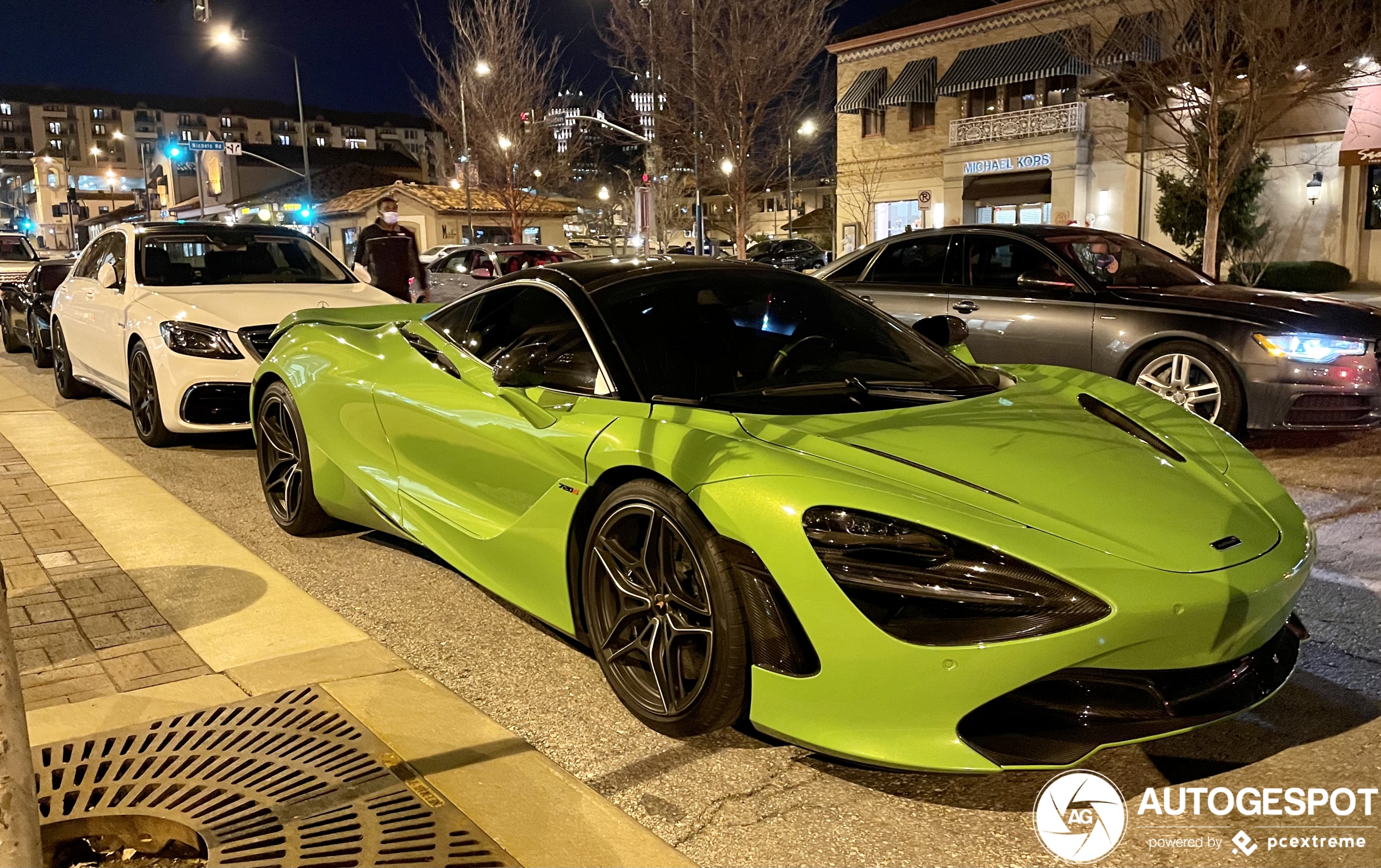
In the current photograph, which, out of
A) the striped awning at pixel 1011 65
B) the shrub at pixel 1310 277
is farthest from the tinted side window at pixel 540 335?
the striped awning at pixel 1011 65

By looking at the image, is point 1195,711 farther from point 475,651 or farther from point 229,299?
point 229,299

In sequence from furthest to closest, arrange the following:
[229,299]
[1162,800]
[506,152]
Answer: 1. [506,152]
2. [229,299]
3. [1162,800]

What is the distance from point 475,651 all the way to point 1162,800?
2.29m

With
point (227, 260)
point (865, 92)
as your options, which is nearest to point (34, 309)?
point (227, 260)

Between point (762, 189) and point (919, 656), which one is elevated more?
point (762, 189)

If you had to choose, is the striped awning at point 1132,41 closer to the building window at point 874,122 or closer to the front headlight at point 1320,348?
the front headlight at point 1320,348

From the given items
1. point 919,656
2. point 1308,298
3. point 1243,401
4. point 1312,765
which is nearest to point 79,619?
point 919,656

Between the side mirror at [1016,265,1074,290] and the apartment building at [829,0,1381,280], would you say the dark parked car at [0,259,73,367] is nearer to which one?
the side mirror at [1016,265,1074,290]

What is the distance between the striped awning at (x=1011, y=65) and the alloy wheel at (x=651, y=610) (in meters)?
28.2

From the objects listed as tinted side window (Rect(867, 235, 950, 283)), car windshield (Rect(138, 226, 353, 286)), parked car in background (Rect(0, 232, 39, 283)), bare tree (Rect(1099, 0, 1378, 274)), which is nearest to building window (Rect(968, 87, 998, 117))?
bare tree (Rect(1099, 0, 1378, 274))

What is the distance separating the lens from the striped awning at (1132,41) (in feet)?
55.5

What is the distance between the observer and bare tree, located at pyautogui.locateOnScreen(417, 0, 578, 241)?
34.2m

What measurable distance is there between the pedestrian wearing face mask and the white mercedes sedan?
1416 millimetres

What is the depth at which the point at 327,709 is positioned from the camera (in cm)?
331
